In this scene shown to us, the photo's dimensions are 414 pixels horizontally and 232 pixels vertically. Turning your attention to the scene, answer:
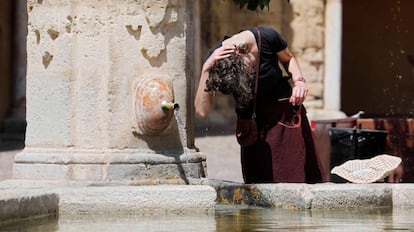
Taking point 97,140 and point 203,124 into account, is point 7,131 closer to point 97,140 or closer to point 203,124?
point 203,124

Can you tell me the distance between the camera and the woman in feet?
22.1

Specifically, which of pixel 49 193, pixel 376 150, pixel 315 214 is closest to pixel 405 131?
pixel 376 150

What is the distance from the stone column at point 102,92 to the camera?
7074mm

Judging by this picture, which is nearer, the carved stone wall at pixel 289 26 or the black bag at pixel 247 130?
the black bag at pixel 247 130

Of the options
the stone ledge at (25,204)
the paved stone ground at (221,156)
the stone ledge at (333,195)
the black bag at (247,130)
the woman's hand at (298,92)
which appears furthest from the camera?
the paved stone ground at (221,156)

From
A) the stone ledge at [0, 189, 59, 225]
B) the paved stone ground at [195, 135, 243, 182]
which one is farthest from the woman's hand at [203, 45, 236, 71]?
the paved stone ground at [195, 135, 243, 182]

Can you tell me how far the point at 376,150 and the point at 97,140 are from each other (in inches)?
139

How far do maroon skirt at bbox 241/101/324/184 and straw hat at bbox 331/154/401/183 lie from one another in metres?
0.35

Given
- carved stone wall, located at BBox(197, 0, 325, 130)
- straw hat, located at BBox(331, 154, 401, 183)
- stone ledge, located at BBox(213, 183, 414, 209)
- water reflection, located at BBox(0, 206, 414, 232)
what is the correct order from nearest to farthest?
water reflection, located at BBox(0, 206, 414, 232), stone ledge, located at BBox(213, 183, 414, 209), straw hat, located at BBox(331, 154, 401, 183), carved stone wall, located at BBox(197, 0, 325, 130)

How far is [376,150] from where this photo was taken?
1009cm

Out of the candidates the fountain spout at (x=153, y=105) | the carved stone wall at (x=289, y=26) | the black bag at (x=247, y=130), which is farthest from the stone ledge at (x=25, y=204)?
the carved stone wall at (x=289, y=26)

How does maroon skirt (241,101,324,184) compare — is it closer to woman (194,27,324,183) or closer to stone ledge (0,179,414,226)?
woman (194,27,324,183)

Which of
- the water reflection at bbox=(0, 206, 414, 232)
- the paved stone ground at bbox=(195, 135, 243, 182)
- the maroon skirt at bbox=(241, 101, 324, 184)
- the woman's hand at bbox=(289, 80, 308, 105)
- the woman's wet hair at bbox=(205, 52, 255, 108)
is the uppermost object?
the woman's wet hair at bbox=(205, 52, 255, 108)

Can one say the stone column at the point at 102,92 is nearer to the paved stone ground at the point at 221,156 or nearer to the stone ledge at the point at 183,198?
the stone ledge at the point at 183,198
